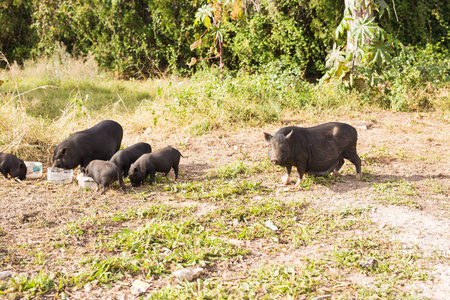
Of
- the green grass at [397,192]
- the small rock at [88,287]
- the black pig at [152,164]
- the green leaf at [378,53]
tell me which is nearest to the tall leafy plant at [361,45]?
the green leaf at [378,53]

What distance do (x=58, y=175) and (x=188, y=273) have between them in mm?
3313

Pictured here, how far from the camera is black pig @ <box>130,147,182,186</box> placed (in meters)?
6.00

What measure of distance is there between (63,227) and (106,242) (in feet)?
2.00

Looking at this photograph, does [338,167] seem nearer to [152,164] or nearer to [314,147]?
[314,147]

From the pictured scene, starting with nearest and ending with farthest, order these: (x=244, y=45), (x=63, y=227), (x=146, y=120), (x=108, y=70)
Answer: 1. (x=63, y=227)
2. (x=146, y=120)
3. (x=244, y=45)
4. (x=108, y=70)

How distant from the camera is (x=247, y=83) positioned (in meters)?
9.63

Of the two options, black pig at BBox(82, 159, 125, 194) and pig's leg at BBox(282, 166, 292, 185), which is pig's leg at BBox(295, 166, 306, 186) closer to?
pig's leg at BBox(282, 166, 292, 185)

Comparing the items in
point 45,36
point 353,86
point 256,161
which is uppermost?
point 45,36

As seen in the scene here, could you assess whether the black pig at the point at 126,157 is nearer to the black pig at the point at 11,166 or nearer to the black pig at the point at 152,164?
the black pig at the point at 152,164

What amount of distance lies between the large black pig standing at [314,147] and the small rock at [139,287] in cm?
252

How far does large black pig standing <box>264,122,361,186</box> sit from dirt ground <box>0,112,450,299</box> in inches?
11.2

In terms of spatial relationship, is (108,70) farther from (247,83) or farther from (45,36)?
(247,83)

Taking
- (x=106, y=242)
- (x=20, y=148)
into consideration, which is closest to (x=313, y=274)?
(x=106, y=242)

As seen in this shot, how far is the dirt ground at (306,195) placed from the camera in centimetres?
401
